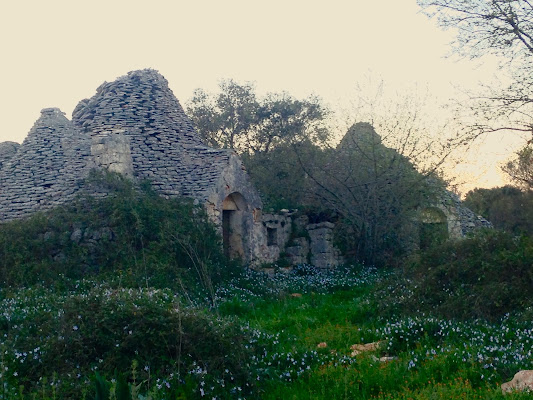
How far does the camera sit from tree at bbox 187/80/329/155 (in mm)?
23469

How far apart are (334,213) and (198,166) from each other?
4.58 m

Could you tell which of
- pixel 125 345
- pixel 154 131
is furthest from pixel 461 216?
pixel 125 345

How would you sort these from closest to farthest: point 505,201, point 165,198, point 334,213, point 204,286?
point 204,286 → point 165,198 → point 334,213 → point 505,201

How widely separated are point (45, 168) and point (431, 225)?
10.8 meters

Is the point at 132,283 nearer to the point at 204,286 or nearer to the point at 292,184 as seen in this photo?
the point at 204,286

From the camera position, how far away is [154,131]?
13.8 metres

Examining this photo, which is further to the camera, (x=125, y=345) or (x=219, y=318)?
(x=219, y=318)

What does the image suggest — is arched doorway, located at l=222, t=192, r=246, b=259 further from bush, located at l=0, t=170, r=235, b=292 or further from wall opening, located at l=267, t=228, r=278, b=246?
bush, located at l=0, t=170, r=235, b=292

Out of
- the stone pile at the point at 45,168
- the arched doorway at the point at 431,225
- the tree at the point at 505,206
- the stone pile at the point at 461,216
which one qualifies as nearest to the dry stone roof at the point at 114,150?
the stone pile at the point at 45,168

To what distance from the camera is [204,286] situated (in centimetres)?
1042

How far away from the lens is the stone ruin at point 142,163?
41.5ft

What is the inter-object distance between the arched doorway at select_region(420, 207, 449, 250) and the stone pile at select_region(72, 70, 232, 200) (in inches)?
246

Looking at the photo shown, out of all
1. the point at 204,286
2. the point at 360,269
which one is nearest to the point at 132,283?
the point at 204,286

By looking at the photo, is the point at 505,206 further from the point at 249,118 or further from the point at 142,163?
the point at 142,163
